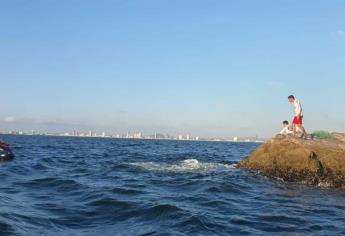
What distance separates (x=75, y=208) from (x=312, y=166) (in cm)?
1109

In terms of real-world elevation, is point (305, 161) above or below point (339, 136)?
below

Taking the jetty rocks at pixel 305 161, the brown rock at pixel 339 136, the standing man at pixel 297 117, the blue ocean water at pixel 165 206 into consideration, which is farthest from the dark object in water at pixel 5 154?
the brown rock at pixel 339 136

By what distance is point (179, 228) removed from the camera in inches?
415

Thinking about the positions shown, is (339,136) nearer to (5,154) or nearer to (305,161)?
(305,161)

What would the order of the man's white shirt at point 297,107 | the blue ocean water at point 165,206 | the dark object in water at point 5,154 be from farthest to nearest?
1. the dark object in water at point 5,154
2. the man's white shirt at point 297,107
3. the blue ocean water at point 165,206

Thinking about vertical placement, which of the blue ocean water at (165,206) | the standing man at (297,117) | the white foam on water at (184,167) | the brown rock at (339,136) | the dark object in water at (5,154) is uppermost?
the standing man at (297,117)

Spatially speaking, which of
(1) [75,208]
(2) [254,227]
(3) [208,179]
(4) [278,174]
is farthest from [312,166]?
(1) [75,208]

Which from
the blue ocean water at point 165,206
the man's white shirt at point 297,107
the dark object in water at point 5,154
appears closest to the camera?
the blue ocean water at point 165,206

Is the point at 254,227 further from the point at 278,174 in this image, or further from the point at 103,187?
the point at 278,174

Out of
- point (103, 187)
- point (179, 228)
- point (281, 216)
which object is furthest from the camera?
point (103, 187)

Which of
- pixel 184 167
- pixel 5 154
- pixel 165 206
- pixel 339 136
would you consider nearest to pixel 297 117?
pixel 339 136

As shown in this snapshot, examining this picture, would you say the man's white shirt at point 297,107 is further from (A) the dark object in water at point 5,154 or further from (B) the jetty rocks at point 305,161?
(A) the dark object in water at point 5,154

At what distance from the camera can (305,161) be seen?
19703mm

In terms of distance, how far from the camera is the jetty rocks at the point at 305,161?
19.1m
